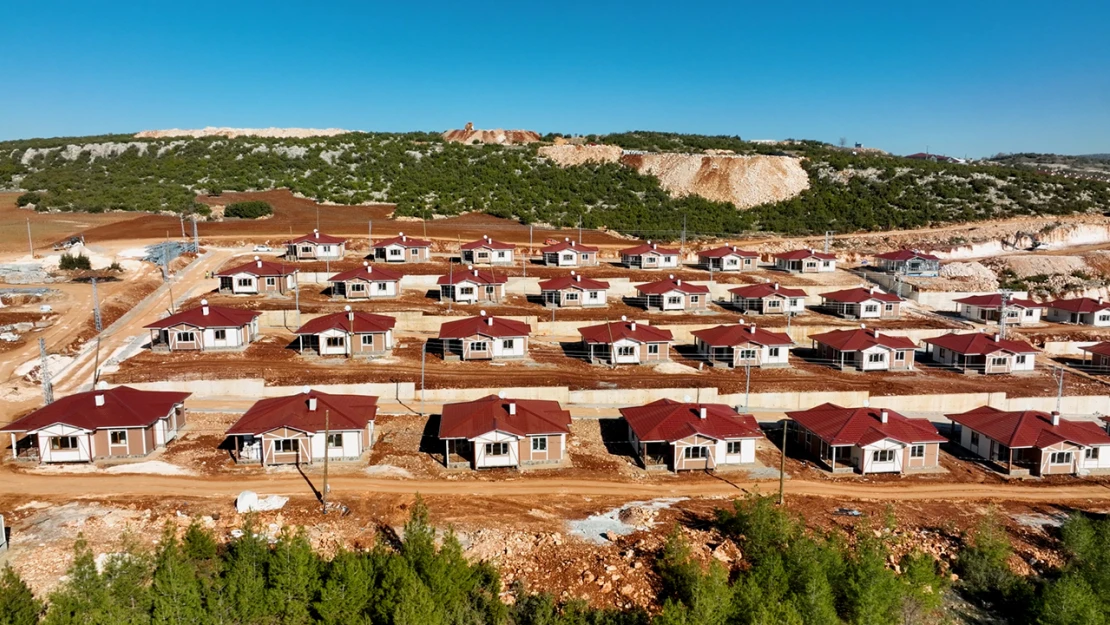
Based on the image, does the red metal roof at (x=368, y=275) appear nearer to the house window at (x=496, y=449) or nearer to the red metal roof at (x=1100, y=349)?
the house window at (x=496, y=449)

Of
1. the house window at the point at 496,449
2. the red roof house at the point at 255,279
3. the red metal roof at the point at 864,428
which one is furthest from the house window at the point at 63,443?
the red metal roof at the point at 864,428

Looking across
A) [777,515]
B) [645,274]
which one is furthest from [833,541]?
[645,274]

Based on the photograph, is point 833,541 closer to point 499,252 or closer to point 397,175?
point 499,252

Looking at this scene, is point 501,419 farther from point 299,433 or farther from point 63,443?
point 63,443

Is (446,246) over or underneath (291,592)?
over

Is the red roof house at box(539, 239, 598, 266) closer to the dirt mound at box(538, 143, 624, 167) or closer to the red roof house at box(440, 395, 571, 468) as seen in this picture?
the red roof house at box(440, 395, 571, 468)

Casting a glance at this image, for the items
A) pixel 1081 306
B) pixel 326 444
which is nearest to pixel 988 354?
pixel 1081 306
